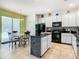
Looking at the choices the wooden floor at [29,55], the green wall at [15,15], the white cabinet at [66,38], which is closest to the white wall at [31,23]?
the green wall at [15,15]

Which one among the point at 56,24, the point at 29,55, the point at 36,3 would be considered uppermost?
the point at 36,3

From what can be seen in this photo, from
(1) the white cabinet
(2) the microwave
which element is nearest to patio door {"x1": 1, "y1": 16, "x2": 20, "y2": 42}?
(2) the microwave

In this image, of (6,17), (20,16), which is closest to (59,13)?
(20,16)

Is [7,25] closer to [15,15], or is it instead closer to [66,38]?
[15,15]

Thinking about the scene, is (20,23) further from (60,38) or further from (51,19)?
(60,38)

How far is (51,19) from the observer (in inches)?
287

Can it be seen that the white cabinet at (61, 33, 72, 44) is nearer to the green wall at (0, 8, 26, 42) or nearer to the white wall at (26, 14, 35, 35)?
the white wall at (26, 14, 35, 35)

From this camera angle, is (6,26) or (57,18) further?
(57,18)

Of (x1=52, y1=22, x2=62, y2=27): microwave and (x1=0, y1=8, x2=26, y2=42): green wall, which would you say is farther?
(x1=52, y1=22, x2=62, y2=27): microwave

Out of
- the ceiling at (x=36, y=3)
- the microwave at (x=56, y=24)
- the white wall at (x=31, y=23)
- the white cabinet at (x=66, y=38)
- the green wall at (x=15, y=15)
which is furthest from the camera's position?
the white wall at (x=31, y=23)

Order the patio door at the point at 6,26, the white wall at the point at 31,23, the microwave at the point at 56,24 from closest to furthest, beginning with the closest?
the patio door at the point at 6,26 < the microwave at the point at 56,24 < the white wall at the point at 31,23

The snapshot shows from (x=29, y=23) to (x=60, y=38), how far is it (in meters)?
3.71

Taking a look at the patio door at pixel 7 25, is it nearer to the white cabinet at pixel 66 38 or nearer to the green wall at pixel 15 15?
the green wall at pixel 15 15

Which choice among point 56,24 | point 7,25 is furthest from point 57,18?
point 7,25
